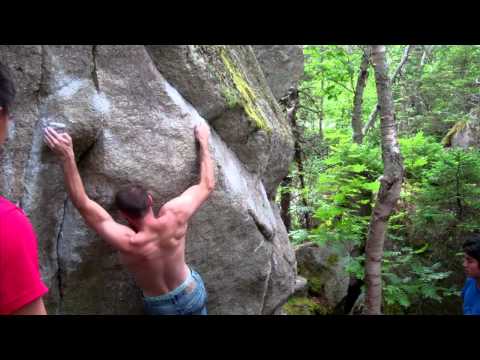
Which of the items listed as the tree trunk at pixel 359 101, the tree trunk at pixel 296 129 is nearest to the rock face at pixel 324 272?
the tree trunk at pixel 296 129

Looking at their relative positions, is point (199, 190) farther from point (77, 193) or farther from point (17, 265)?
point (17, 265)

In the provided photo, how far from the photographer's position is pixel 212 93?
5.20 m

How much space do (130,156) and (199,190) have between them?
831 mm

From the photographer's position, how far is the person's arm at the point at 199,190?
4367 mm

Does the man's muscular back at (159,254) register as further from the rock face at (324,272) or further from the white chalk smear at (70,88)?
the rock face at (324,272)

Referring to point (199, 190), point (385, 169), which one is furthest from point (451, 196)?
point (199, 190)

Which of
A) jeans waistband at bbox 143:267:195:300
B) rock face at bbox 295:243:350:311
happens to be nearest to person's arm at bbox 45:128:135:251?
jeans waistband at bbox 143:267:195:300

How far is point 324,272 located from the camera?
1123 centimetres

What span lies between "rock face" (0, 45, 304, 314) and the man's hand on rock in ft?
0.41

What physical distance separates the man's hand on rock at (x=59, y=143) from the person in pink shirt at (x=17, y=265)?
2.20 metres

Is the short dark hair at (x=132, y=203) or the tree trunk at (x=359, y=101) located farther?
the tree trunk at (x=359, y=101)

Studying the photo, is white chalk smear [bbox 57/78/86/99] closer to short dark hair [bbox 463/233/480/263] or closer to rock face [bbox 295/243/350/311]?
short dark hair [bbox 463/233/480/263]
